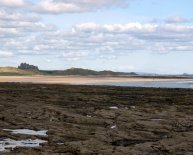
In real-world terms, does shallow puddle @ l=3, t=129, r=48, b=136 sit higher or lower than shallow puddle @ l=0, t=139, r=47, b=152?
higher

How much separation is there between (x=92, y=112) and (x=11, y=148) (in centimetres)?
1259

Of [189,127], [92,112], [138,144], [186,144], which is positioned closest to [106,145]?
[138,144]

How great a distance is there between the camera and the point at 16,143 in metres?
17.1

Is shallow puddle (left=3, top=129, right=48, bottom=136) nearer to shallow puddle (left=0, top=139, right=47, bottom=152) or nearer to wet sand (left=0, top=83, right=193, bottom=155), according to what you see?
wet sand (left=0, top=83, right=193, bottom=155)

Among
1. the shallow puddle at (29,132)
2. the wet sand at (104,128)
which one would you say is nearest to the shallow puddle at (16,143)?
the wet sand at (104,128)

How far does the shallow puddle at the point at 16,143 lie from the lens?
16112mm

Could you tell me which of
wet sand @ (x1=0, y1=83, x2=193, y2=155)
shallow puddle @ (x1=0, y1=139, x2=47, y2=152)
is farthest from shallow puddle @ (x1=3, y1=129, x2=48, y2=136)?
shallow puddle @ (x1=0, y1=139, x2=47, y2=152)

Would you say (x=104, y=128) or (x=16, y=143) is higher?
(x=104, y=128)

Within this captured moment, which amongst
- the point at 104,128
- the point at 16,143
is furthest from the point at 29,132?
the point at 104,128

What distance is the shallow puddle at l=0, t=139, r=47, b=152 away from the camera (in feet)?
52.9

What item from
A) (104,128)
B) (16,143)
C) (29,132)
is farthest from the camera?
(104,128)

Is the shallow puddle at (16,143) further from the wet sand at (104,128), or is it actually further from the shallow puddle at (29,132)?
the shallow puddle at (29,132)

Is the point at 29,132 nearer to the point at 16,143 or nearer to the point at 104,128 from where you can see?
the point at 16,143

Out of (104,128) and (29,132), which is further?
(104,128)
